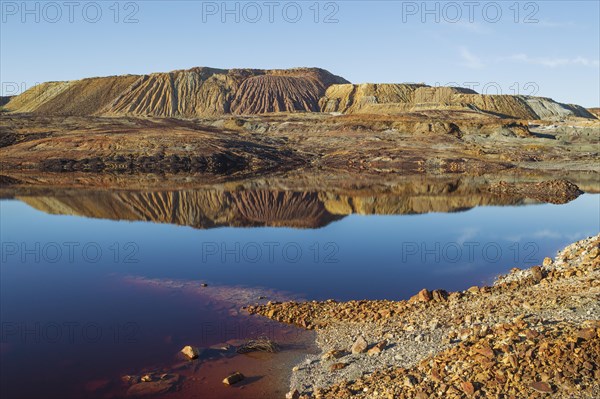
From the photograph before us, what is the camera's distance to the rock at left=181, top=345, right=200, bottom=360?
12.1 meters

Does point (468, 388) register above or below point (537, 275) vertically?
below

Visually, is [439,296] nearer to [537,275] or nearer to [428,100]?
[537,275]

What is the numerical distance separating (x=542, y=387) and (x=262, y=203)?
1181 inches

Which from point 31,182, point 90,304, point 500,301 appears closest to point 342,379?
point 500,301

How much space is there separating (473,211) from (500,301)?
896 inches

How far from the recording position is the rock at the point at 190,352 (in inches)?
476

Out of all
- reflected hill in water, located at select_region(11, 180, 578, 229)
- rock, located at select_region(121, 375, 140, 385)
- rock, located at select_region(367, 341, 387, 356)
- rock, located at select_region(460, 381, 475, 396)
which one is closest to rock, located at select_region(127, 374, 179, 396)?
rock, located at select_region(121, 375, 140, 385)

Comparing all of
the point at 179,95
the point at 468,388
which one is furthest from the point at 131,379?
the point at 179,95

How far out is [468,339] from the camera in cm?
1035

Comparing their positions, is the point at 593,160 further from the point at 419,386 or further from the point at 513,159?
the point at 419,386

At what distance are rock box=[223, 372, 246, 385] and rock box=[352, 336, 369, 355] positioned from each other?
2.60 m

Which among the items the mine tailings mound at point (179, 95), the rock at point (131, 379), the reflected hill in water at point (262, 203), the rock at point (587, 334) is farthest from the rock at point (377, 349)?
the mine tailings mound at point (179, 95)

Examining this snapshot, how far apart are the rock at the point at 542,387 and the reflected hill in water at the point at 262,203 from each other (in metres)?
21.3

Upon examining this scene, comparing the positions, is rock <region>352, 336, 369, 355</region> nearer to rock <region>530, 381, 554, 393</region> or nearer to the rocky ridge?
rock <region>530, 381, 554, 393</region>
